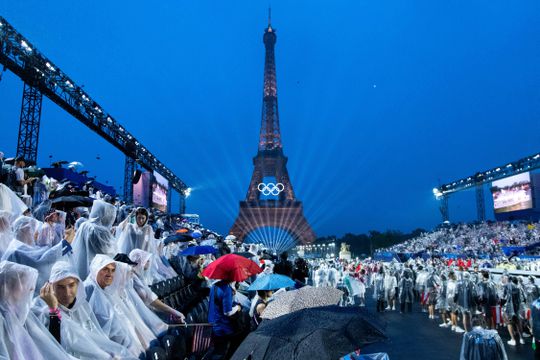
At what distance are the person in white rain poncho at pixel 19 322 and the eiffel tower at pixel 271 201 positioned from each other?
51.5 meters

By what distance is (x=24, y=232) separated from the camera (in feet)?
14.4

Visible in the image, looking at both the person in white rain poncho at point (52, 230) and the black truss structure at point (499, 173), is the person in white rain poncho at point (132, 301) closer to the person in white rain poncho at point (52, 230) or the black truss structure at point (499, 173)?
the person in white rain poncho at point (52, 230)

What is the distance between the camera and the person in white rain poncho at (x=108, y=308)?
3.73 metres

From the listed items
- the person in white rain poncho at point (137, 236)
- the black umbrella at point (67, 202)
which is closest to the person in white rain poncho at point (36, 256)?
the person in white rain poncho at point (137, 236)

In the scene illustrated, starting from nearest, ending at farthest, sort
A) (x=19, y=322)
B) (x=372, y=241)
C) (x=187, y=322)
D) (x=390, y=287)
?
(x=19, y=322) < (x=187, y=322) < (x=390, y=287) < (x=372, y=241)

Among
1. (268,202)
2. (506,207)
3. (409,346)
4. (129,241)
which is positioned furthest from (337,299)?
(268,202)

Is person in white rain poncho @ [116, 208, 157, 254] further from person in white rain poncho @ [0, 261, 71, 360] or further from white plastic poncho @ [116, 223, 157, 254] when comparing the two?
person in white rain poncho @ [0, 261, 71, 360]

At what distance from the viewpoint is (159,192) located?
37.5 metres

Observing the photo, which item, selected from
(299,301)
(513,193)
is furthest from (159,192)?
(513,193)

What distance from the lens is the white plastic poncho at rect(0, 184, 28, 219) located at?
608cm

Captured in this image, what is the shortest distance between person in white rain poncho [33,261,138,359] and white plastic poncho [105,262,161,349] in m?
0.59

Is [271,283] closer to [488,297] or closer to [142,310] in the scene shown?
[142,310]

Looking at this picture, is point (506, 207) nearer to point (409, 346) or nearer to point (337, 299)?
→ point (409, 346)

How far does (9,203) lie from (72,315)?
155 inches
